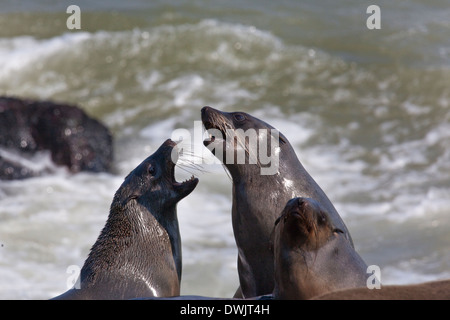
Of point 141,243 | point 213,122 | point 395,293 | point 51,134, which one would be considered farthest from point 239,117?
point 51,134

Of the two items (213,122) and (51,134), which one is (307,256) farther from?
(51,134)

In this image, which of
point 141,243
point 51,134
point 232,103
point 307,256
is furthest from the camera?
point 232,103

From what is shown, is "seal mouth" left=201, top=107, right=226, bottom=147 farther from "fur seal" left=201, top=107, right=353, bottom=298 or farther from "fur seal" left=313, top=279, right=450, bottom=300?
"fur seal" left=313, top=279, right=450, bottom=300

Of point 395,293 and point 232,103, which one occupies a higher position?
point 232,103

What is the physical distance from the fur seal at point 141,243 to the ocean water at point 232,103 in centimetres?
330

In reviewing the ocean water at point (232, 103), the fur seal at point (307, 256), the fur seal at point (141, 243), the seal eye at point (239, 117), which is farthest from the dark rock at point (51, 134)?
the fur seal at point (307, 256)

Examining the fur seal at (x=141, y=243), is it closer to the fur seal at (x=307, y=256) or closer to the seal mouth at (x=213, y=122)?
the seal mouth at (x=213, y=122)

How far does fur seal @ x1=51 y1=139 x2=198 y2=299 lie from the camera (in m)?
5.33

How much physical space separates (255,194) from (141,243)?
2.69ft

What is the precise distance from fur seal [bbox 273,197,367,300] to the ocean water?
4446mm

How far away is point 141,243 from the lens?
5.62m

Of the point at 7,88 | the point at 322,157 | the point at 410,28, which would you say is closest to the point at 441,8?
the point at 410,28

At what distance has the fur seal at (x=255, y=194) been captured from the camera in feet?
17.8

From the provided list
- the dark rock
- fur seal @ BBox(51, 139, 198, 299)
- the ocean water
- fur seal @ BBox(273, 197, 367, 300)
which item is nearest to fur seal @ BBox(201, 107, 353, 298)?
fur seal @ BBox(51, 139, 198, 299)
